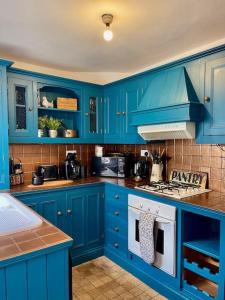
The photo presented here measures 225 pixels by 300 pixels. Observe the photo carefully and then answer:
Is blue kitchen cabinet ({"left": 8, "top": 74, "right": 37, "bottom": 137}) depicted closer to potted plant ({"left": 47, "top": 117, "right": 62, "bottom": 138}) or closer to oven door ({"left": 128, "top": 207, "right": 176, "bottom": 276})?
potted plant ({"left": 47, "top": 117, "right": 62, "bottom": 138})

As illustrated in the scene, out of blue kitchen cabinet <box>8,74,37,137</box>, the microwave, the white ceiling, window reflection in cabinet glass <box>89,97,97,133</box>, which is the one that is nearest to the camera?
the white ceiling

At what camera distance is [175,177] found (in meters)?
2.58

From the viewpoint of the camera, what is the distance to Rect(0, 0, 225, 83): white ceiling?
1605 mm

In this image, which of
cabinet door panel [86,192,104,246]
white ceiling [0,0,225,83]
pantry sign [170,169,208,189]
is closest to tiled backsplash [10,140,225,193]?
pantry sign [170,169,208,189]

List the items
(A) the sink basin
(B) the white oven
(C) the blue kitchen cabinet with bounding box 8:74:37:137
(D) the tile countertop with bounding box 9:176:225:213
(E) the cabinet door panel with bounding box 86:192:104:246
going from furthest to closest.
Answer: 1. (E) the cabinet door panel with bounding box 86:192:104:246
2. (C) the blue kitchen cabinet with bounding box 8:74:37:137
3. (B) the white oven
4. (D) the tile countertop with bounding box 9:176:225:213
5. (A) the sink basin

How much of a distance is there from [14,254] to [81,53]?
2116 millimetres

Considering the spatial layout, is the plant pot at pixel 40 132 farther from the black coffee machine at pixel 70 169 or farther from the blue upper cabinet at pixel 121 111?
the blue upper cabinet at pixel 121 111

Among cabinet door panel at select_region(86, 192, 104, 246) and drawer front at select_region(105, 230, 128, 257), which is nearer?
drawer front at select_region(105, 230, 128, 257)

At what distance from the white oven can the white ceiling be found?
1521mm

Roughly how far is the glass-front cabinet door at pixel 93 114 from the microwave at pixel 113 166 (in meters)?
0.36

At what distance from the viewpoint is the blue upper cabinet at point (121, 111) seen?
2.77m

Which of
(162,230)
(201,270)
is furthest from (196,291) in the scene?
(162,230)

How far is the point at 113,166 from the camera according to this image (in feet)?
9.88

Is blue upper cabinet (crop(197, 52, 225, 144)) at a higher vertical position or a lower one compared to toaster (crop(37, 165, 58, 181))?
higher
